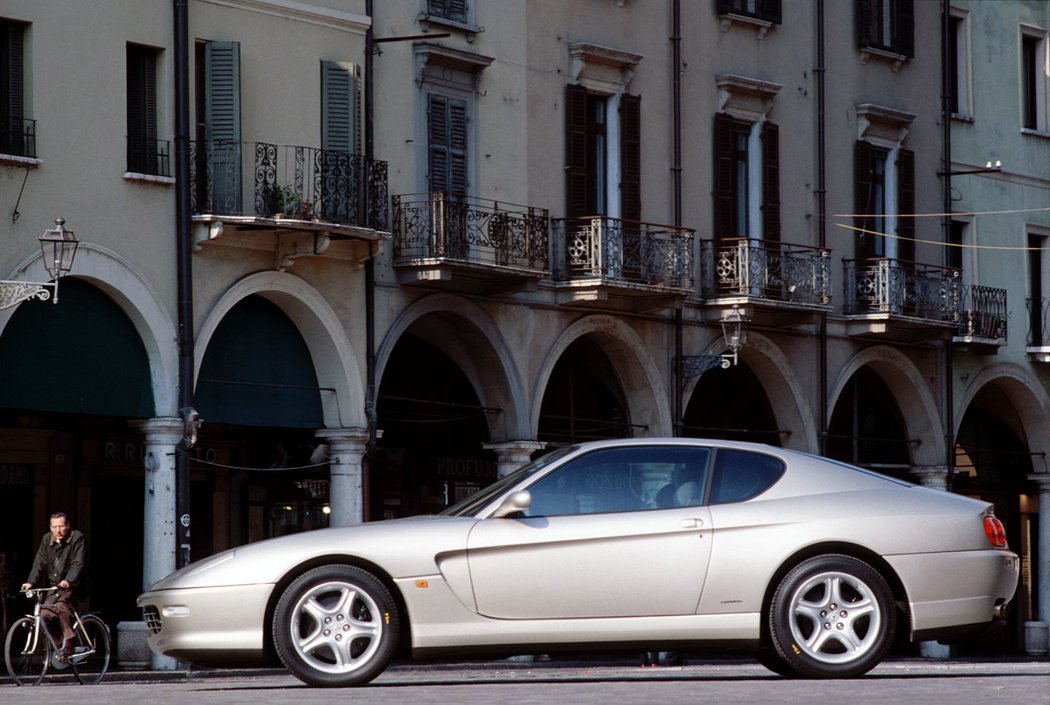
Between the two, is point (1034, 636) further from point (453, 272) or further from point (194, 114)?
point (194, 114)

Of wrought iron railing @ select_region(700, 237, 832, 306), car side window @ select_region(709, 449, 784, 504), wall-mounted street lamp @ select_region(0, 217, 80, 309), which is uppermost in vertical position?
wrought iron railing @ select_region(700, 237, 832, 306)

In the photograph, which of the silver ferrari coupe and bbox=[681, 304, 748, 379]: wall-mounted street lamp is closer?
the silver ferrari coupe

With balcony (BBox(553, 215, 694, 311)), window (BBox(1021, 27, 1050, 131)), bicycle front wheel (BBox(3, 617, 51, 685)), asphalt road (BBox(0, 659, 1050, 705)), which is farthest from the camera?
window (BBox(1021, 27, 1050, 131))

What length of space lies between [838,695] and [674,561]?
1740mm

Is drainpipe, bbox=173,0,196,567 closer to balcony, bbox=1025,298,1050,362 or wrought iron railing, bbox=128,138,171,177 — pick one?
wrought iron railing, bbox=128,138,171,177

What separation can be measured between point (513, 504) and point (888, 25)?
26015 millimetres

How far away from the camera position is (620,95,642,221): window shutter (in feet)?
103

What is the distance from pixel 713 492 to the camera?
12.9 m

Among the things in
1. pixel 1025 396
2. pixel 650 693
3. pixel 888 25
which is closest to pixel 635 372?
pixel 888 25

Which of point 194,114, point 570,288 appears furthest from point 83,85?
point 570,288

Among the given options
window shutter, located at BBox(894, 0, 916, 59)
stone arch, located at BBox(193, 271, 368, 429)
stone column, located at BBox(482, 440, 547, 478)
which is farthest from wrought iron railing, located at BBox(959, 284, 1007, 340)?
stone arch, located at BBox(193, 271, 368, 429)

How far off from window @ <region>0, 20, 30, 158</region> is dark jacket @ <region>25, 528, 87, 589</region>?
179 inches

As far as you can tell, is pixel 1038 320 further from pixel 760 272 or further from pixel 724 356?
pixel 724 356

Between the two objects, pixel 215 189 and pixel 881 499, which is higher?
pixel 215 189
